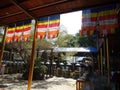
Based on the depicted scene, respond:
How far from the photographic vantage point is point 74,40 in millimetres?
31688

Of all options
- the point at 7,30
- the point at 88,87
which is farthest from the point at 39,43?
the point at 88,87

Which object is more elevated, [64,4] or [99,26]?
[64,4]

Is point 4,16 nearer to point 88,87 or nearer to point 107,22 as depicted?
point 107,22

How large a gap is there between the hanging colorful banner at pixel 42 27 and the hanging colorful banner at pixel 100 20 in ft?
5.08

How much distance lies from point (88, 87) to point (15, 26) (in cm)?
473

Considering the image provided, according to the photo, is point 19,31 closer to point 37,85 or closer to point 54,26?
point 54,26

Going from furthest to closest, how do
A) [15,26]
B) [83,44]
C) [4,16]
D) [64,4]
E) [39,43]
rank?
1. [83,44]
2. [39,43]
3. [15,26]
4. [4,16]
5. [64,4]

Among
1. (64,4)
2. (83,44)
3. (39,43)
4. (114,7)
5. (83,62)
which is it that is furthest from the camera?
(83,44)

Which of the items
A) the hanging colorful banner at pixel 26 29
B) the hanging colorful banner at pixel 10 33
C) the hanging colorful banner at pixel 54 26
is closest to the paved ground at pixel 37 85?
the hanging colorful banner at pixel 10 33

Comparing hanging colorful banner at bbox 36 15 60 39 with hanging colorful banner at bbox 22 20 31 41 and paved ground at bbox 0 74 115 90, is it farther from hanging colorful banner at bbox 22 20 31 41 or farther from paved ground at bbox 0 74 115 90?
paved ground at bbox 0 74 115 90

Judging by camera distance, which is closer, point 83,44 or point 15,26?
point 15,26

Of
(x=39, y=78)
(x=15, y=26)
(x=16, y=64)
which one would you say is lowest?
(x=39, y=78)

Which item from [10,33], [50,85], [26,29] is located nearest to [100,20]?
[26,29]

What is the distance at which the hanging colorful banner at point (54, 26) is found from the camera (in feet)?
16.9
